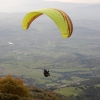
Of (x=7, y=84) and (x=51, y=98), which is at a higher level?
(x=7, y=84)

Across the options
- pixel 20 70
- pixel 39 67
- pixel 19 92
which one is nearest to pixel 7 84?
pixel 19 92

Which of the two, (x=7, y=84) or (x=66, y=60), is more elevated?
(x=7, y=84)

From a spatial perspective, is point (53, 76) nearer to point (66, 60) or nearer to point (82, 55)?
point (66, 60)

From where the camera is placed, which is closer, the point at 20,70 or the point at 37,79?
the point at 37,79

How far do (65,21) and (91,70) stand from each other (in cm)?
13089

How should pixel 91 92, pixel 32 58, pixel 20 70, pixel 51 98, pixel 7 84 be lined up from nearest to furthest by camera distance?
1. pixel 7 84
2. pixel 51 98
3. pixel 91 92
4. pixel 20 70
5. pixel 32 58

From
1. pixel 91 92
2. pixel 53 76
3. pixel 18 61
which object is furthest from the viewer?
pixel 18 61

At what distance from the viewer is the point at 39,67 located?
14675 centimetres

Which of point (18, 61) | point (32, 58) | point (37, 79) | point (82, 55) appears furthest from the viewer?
point (82, 55)

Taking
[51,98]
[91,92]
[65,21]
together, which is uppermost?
[65,21]

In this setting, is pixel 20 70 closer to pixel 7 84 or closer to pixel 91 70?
pixel 91 70

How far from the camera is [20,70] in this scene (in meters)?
137

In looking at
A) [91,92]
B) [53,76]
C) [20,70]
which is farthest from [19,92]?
[20,70]

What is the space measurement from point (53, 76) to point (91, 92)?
5379 centimetres
